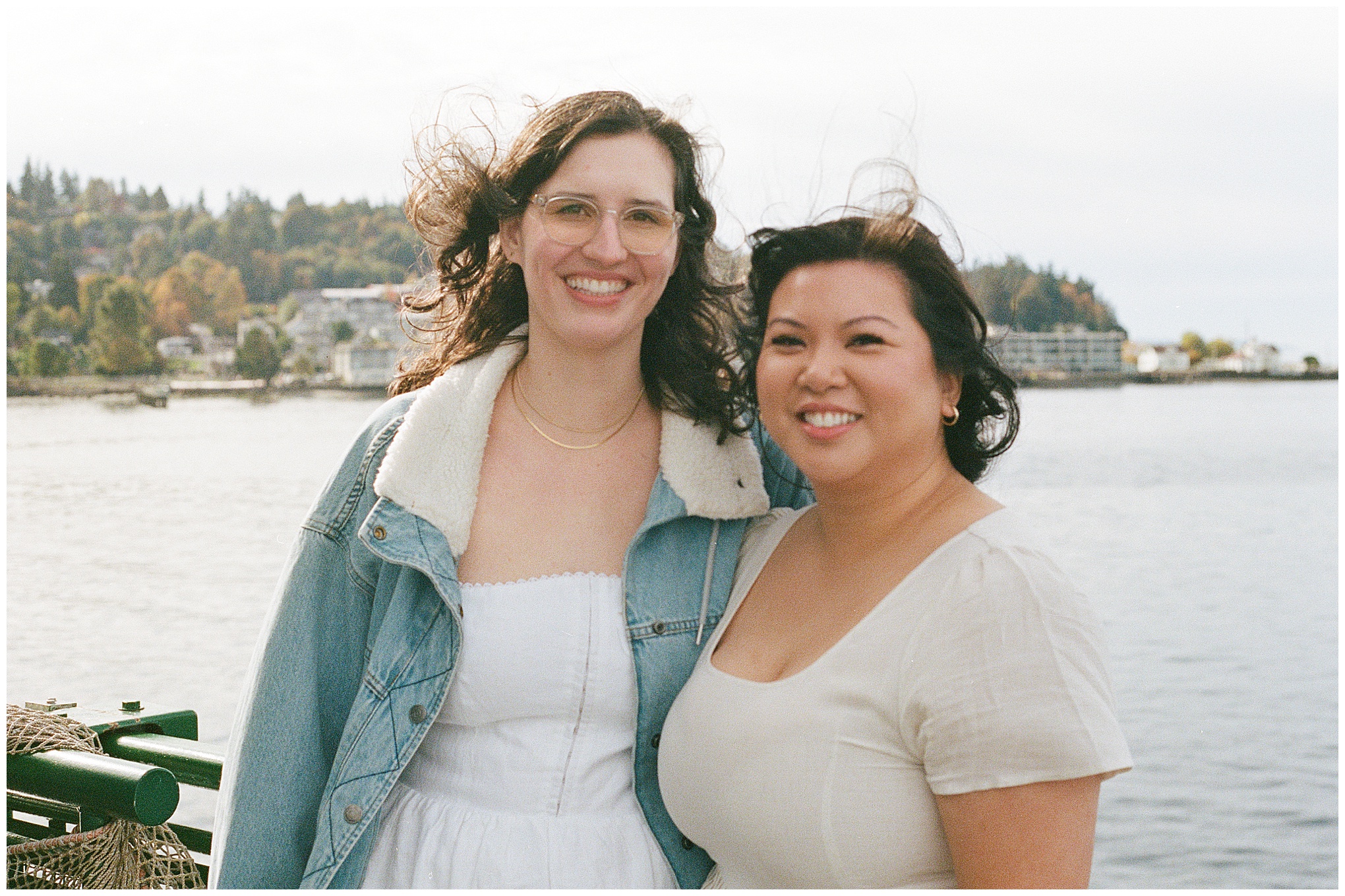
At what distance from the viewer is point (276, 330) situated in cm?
4125

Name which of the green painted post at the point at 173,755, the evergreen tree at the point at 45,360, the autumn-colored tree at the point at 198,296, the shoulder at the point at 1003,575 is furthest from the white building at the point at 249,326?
the shoulder at the point at 1003,575

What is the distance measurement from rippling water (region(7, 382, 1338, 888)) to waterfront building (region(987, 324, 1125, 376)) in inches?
9.4

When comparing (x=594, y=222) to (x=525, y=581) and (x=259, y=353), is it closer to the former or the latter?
(x=525, y=581)

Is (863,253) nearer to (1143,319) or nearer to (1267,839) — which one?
(1267,839)

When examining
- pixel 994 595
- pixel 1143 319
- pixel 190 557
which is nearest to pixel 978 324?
pixel 994 595

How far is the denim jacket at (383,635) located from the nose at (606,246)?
369mm

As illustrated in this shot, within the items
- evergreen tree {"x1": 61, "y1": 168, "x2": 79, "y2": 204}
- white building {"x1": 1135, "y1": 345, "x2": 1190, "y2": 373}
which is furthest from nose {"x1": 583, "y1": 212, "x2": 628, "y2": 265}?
white building {"x1": 1135, "y1": 345, "x2": 1190, "y2": 373}

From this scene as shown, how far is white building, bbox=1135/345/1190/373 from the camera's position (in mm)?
55500

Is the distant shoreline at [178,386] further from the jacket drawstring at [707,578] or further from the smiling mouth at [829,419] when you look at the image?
the smiling mouth at [829,419]

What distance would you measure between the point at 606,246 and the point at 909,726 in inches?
38.8

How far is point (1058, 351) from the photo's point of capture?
1922 cm

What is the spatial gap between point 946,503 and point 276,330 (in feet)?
136

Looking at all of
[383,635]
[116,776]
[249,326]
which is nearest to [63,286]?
[249,326]

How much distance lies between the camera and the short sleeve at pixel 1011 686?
167cm
